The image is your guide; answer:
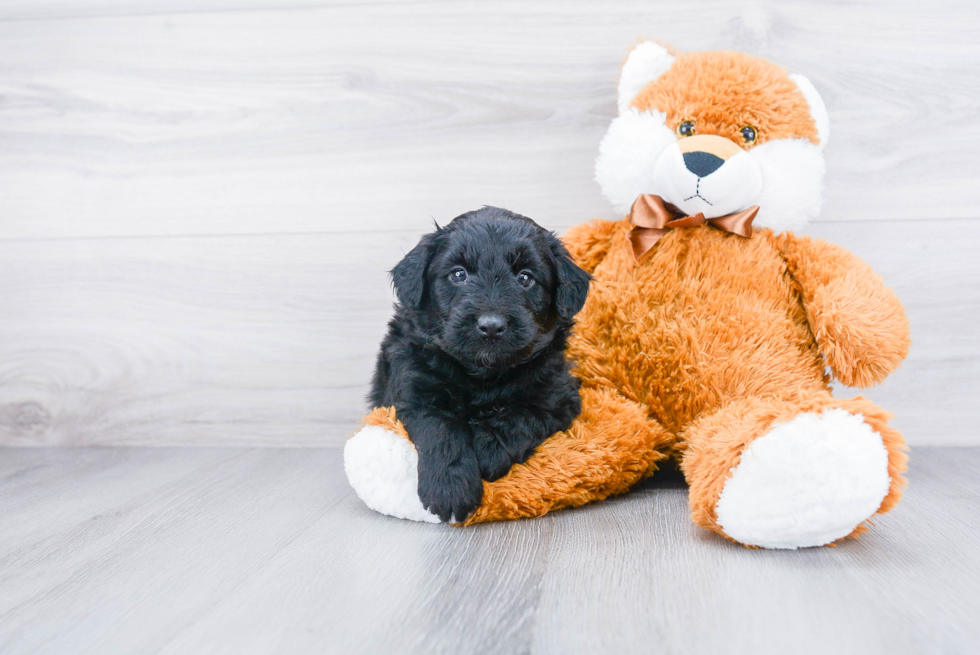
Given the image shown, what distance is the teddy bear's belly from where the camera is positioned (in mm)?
1258

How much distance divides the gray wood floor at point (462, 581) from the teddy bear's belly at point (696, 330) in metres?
0.20

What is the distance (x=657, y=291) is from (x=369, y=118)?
0.83 m

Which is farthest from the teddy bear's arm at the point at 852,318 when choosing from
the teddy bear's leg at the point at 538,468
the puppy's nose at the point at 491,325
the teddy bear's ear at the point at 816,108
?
→ the puppy's nose at the point at 491,325

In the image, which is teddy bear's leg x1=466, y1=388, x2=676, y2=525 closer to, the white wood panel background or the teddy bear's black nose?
the teddy bear's black nose

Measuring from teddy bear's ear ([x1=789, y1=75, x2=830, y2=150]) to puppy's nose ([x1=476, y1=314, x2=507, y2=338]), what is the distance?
0.75 m

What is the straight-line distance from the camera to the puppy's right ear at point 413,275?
3.88ft

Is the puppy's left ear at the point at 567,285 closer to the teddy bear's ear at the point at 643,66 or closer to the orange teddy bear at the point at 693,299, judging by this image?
the orange teddy bear at the point at 693,299

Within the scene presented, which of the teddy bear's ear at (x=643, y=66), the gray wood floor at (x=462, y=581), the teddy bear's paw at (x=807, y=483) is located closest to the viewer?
the gray wood floor at (x=462, y=581)

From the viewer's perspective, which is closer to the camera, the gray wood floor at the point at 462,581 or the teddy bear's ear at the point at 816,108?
the gray wood floor at the point at 462,581

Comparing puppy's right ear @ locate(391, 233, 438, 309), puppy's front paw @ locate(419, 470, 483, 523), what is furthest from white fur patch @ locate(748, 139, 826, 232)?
puppy's front paw @ locate(419, 470, 483, 523)

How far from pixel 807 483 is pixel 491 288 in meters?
0.52

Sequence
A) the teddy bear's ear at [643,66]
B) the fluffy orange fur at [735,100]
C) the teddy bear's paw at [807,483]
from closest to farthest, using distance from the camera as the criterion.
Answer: the teddy bear's paw at [807,483] → the fluffy orange fur at [735,100] → the teddy bear's ear at [643,66]

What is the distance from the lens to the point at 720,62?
1343 millimetres

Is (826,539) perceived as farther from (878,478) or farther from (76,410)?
(76,410)
